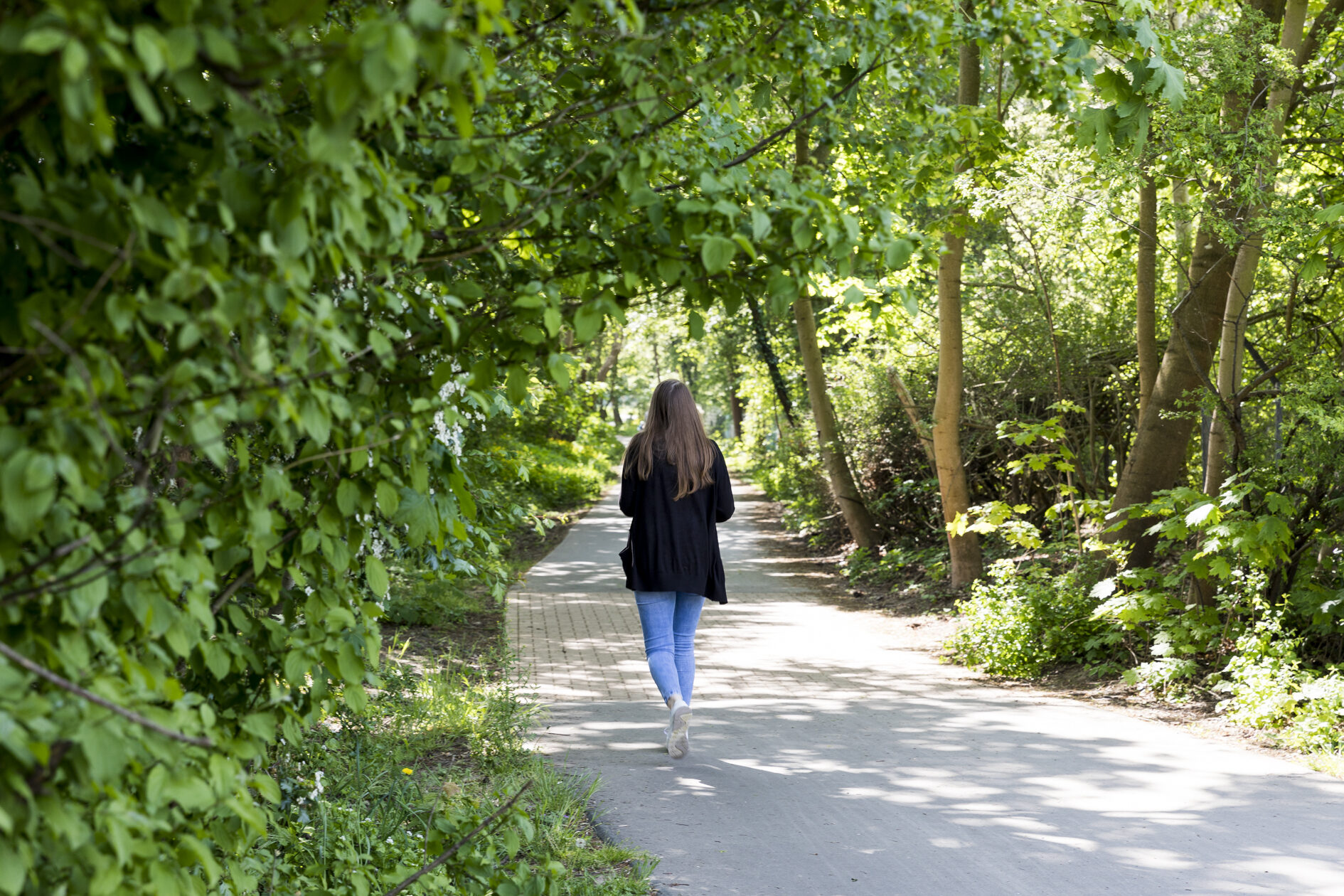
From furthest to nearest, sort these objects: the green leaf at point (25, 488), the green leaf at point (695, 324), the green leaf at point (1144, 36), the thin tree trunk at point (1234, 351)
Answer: the thin tree trunk at point (1234, 351) < the green leaf at point (1144, 36) < the green leaf at point (695, 324) < the green leaf at point (25, 488)

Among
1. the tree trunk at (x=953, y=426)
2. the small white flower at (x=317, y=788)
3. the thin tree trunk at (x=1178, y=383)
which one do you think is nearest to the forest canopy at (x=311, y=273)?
the small white flower at (x=317, y=788)

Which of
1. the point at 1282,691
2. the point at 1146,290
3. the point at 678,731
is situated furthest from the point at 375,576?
the point at 1146,290

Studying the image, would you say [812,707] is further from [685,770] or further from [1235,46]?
[1235,46]

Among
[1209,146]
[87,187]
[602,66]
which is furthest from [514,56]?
[1209,146]

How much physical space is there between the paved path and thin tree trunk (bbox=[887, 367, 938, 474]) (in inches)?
148

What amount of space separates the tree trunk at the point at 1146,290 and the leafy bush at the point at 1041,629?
180cm

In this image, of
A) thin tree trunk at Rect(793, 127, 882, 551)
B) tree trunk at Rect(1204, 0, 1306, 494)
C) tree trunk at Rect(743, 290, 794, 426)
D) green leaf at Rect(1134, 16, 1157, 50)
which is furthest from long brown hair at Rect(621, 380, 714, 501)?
tree trunk at Rect(743, 290, 794, 426)

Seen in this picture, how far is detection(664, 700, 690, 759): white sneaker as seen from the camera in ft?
17.9

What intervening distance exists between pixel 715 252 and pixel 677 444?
3207 millimetres

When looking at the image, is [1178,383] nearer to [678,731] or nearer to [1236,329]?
[1236,329]

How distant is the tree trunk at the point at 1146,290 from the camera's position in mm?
8467

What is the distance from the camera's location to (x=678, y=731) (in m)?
5.46

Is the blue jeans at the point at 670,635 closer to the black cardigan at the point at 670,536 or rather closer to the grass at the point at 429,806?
the black cardigan at the point at 670,536

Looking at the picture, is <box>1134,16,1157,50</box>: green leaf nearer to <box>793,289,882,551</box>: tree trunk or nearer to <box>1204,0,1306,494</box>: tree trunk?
<box>1204,0,1306,494</box>: tree trunk
